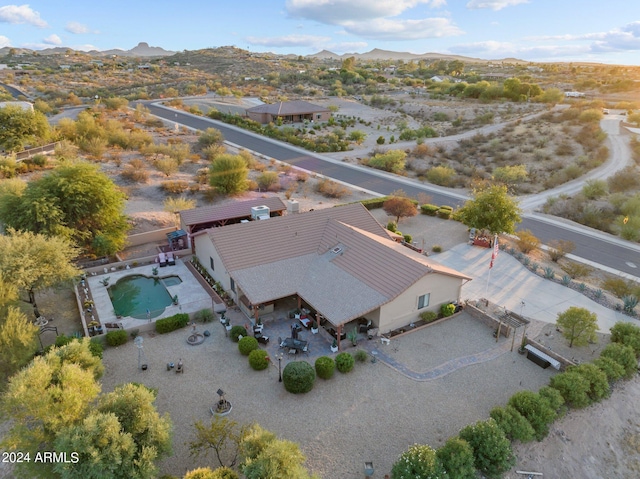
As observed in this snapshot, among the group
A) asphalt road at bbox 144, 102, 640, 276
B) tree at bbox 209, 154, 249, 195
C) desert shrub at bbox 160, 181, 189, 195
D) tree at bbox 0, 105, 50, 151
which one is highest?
tree at bbox 0, 105, 50, 151

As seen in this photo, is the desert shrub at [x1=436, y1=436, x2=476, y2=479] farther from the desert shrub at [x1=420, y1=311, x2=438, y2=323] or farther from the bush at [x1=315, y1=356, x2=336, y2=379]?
the desert shrub at [x1=420, y1=311, x2=438, y2=323]

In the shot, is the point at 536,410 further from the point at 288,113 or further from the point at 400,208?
Answer: the point at 288,113

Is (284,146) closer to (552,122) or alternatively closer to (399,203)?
(399,203)

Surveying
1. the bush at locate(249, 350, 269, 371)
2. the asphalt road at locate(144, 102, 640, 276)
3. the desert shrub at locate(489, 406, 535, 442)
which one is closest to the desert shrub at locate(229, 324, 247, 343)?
the bush at locate(249, 350, 269, 371)

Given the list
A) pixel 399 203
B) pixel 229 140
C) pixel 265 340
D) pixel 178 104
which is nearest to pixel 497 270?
pixel 399 203

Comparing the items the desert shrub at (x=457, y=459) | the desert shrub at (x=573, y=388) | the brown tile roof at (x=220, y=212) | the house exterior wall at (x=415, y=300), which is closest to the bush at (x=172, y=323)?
the brown tile roof at (x=220, y=212)

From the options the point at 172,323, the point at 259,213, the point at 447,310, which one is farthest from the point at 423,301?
the point at 259,213
